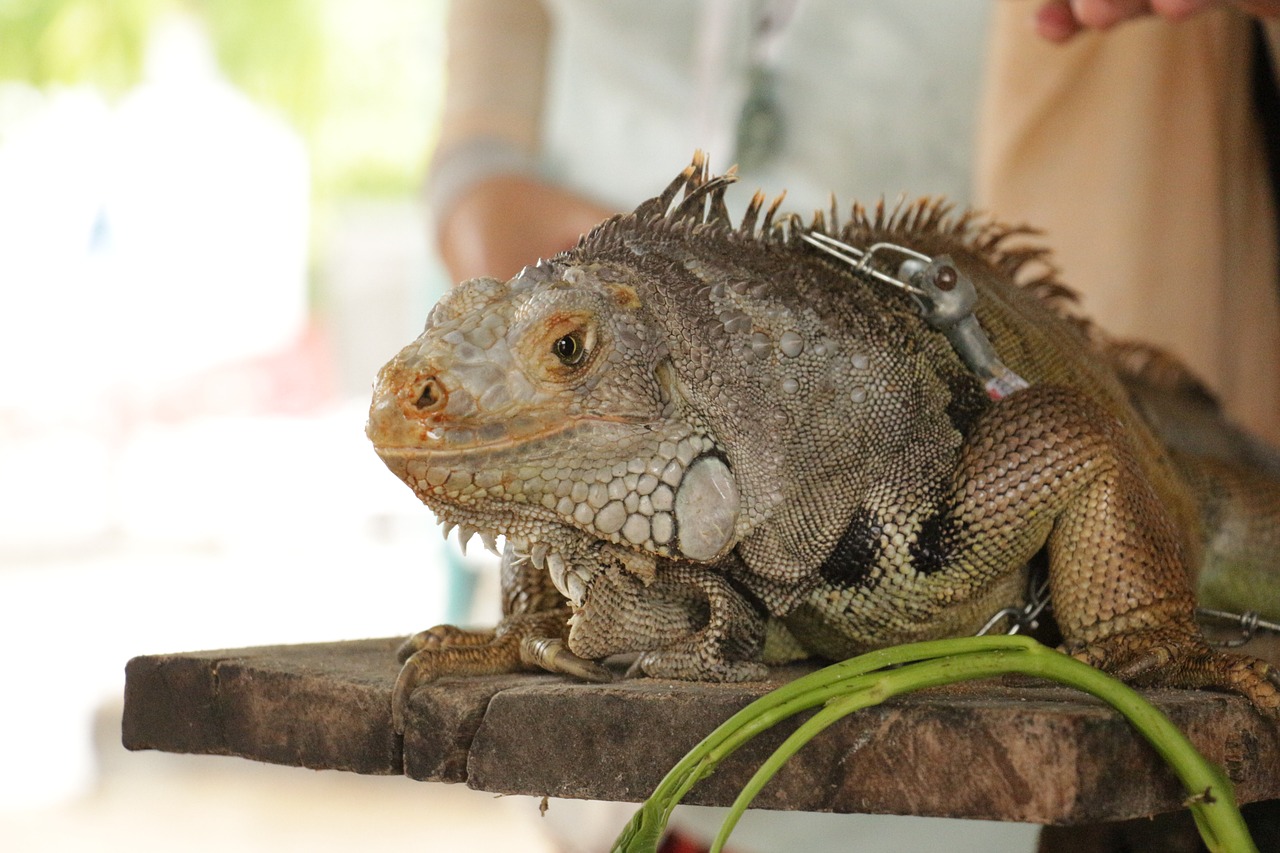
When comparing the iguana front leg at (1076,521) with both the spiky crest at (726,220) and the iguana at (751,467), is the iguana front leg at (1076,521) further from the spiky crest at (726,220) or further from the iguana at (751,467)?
the spiky crest at (726,220)

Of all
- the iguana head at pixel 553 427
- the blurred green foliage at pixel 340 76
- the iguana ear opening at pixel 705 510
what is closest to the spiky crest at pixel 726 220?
the iguana head at pixel 553 427

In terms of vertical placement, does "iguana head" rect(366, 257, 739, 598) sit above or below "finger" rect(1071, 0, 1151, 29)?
below

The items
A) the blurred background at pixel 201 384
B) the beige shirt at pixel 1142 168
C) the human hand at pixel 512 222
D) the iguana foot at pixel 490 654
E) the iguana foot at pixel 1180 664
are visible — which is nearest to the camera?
the iguana foot at pixel 1180 664

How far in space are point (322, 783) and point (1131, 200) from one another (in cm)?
597

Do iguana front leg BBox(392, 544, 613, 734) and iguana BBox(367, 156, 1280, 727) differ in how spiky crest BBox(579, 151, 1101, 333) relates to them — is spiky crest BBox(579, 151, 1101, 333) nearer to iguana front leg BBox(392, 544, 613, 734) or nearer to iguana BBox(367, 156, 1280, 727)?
iguana BBox(367, 156, 1280, 727)

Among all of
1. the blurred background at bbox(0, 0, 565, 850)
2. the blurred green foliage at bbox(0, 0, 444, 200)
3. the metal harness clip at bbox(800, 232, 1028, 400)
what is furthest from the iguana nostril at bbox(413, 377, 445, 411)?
the blurred green foliage at bbox(0, 0, 444, 200)

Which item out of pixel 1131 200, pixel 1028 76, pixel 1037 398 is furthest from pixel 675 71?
pixel 1037 398

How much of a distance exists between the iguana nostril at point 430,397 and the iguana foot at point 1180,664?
756mm

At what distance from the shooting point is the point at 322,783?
754 cm

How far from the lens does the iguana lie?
1.34 metres

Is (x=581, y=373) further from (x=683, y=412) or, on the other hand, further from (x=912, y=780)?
(x=912, y=780)

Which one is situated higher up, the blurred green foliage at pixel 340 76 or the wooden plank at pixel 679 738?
the blurred green foliage at pixel 340 76

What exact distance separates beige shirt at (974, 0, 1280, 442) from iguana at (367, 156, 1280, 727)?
4.91 feet

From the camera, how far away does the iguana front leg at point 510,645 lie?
4.75ft
